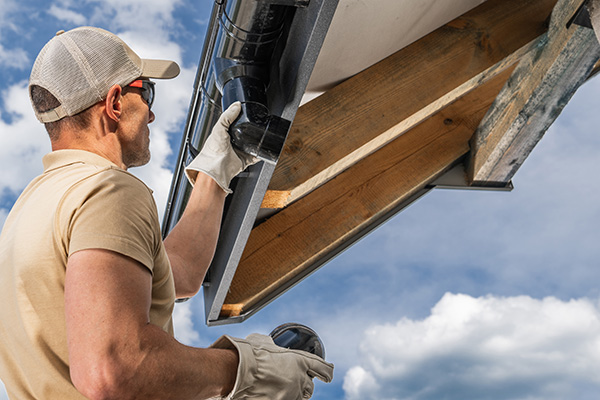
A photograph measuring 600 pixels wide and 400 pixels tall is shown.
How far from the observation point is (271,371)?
1.22 meters

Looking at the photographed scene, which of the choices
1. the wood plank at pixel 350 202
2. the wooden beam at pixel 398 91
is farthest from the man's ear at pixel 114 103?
the wood plank at pixel 350 202

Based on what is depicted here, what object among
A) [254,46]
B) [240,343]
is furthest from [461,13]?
[240,343]

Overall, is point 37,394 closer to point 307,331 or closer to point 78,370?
point 78,370

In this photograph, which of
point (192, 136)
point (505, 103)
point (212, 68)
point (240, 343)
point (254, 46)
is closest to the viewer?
point (240, 343)

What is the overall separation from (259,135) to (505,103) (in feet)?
4.76

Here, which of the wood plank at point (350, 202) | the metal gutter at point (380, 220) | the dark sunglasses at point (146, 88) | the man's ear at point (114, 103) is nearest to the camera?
the man's ear at point (114, 103)

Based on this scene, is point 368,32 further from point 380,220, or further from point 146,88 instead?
point 380,220

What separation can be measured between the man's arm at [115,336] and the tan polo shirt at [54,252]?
4 centimetres

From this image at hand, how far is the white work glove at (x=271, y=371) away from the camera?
1.16 m

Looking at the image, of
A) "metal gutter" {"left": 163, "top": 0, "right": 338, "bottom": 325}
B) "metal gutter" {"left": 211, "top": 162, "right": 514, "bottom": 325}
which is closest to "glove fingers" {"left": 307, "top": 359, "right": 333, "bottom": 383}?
"metal gutter" {"left": 163, "top": 0, "right": 338, "bottom": 325}

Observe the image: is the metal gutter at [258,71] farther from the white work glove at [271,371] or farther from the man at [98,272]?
the white work glove at [271,371]

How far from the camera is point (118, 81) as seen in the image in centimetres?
142

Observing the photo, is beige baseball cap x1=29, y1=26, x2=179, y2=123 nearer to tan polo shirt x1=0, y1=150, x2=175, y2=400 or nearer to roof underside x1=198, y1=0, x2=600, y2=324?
tan polo shirt x1=0, y1=150, x2=175, y2=400

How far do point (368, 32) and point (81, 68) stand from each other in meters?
1.02
